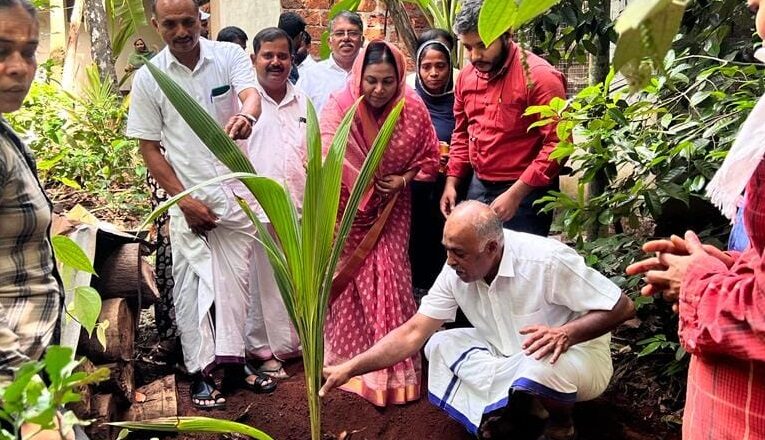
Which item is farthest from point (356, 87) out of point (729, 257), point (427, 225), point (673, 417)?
point (729, 257)

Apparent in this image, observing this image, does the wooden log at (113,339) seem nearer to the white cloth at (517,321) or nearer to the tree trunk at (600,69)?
the white cloth at (517,321)

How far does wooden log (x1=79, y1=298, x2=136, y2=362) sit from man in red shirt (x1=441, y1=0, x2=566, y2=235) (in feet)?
4.52

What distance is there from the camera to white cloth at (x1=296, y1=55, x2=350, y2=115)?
4.01 meters

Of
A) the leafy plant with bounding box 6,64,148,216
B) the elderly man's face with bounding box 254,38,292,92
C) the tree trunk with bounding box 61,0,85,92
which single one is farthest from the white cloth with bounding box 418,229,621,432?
the tree trunk with bounding box 61,0,85,92

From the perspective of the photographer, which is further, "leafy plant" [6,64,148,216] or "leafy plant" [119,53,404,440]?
"leafy plant" [6,64,148,216]

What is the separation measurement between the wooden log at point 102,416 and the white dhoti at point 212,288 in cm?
45

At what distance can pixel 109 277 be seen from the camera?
10.6 ft

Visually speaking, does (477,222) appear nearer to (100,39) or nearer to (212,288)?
(212,288)

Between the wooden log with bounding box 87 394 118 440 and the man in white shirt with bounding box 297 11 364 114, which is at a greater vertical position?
the man in white shirt with bounding box 297 11 364 114

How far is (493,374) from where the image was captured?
2785mm

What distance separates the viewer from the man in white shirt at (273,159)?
3543mm

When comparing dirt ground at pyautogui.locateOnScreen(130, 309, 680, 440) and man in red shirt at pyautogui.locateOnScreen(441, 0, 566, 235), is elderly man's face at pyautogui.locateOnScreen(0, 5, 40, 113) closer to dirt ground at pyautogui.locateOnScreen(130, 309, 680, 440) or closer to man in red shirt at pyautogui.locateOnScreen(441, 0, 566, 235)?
dirt ground at pyautogui.locateOnScreen(130, 309, 680, 440)

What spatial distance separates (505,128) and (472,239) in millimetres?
848

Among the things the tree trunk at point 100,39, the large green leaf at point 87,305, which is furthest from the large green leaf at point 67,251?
the tree trunk at point 100,39
